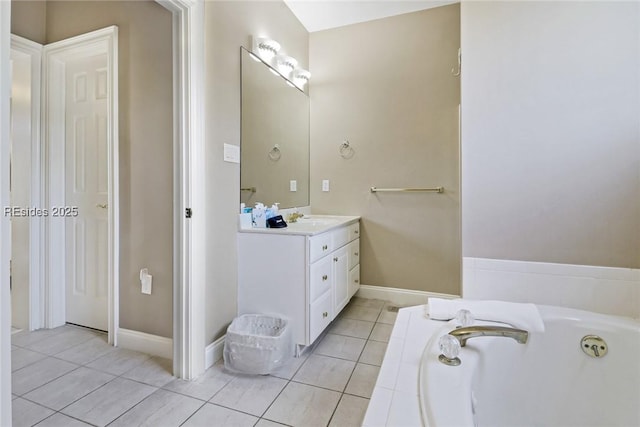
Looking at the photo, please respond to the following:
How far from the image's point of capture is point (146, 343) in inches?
76.5

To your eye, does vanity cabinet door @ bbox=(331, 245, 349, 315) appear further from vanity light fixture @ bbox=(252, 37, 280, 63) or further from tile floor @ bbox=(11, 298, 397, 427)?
vanity light fixture @ bbox=(252, 37, 280, 63)

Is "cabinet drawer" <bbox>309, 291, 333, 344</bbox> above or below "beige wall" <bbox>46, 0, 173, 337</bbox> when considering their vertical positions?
below

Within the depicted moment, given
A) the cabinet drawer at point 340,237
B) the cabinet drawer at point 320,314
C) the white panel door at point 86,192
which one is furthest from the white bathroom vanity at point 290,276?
the white panel door at point 86,192

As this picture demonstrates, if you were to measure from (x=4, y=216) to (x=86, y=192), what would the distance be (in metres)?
1.56

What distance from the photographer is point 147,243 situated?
76.2 inches

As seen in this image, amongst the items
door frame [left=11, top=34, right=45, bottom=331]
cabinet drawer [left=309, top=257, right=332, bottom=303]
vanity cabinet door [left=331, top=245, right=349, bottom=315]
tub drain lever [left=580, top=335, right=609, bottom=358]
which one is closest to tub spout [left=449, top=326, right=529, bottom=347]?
tub drain lever [left=580, top=335, right=609, bottom=358]

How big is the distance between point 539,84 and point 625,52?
341mm

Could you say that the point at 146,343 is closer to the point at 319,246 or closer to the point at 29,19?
the point at 319,246

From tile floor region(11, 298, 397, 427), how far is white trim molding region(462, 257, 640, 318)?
0.78m

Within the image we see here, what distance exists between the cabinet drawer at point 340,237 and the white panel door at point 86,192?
1.62 m

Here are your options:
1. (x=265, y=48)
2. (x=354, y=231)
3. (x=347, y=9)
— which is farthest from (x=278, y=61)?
(x=354, y=231)

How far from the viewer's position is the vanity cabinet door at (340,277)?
7.35ft

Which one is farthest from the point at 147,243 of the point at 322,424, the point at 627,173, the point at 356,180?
the point at 627,173

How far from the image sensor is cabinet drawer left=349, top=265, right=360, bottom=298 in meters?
2.60
